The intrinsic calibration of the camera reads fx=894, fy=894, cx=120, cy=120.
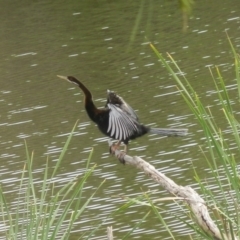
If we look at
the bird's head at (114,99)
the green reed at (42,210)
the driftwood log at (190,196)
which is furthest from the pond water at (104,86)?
the green reed at (42,210)

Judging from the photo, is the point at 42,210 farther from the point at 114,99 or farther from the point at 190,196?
the point at 114,99

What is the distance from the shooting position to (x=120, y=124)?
5.77m

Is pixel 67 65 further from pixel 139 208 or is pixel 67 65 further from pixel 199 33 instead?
pixel 139 208

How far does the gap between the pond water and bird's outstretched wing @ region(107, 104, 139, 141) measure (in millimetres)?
4024

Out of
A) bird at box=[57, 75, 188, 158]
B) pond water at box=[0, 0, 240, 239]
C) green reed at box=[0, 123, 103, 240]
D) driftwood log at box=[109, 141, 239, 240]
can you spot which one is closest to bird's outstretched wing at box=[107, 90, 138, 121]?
bird at box=[57, 75, 188, 158]

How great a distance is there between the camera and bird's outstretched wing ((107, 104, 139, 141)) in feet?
18.6

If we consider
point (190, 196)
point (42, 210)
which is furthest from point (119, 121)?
point (42, 210)

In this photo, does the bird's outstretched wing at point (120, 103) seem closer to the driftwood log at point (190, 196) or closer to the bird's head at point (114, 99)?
the bird's head at point (114, 99)

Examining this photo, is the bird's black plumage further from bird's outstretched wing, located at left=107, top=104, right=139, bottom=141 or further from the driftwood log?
the driftwood log

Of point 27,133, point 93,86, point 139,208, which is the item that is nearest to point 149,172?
point 139,208

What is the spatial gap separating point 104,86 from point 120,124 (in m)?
12.2

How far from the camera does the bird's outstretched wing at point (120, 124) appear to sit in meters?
5.67

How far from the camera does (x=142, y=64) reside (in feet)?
61.8

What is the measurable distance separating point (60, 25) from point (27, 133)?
9.25m
